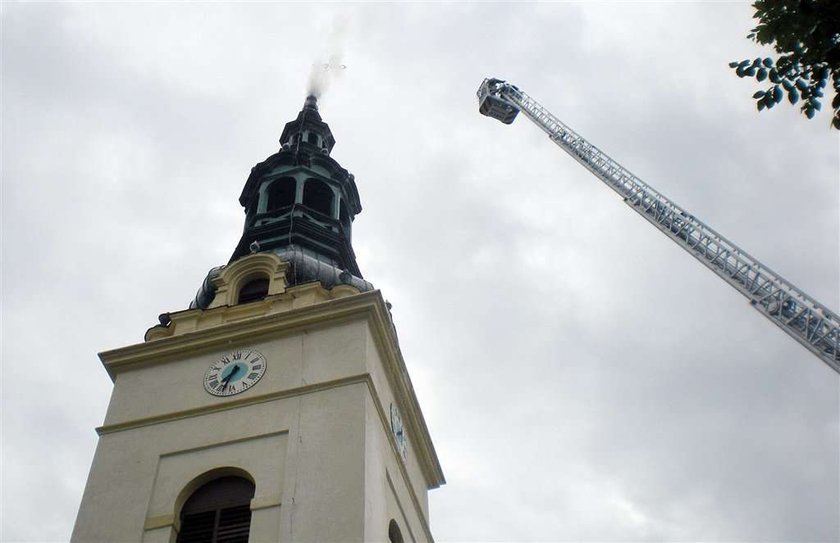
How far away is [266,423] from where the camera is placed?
20484mm

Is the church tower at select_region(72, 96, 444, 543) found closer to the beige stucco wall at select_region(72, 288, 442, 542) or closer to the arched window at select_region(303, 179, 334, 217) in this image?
the beige stucco wall at select_region(72, 288, 442, 542)

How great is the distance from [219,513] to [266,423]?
2.02 meters

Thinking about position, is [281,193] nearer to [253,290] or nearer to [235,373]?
[253,290]

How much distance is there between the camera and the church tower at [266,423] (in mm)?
18875

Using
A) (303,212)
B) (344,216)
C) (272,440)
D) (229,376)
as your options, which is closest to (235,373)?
(229,376)

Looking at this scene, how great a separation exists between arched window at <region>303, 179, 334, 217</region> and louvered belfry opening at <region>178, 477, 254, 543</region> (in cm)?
1244

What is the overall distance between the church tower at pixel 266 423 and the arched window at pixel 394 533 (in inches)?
1.5

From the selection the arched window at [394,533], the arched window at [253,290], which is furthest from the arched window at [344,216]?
the arched window at [394,533]

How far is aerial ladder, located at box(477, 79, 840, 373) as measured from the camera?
23.1m

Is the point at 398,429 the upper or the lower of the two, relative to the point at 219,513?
upper

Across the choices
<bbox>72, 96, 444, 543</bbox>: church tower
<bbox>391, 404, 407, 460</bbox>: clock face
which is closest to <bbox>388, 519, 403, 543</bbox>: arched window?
<bbox>72, 96, 444, 543</bbox>: church tower

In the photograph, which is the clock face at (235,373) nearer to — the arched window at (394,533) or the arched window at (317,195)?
the arched window at (394,533)

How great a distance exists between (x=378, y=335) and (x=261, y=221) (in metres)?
8.14

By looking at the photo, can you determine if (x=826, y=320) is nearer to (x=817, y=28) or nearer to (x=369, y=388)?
(x=369, y=388)
